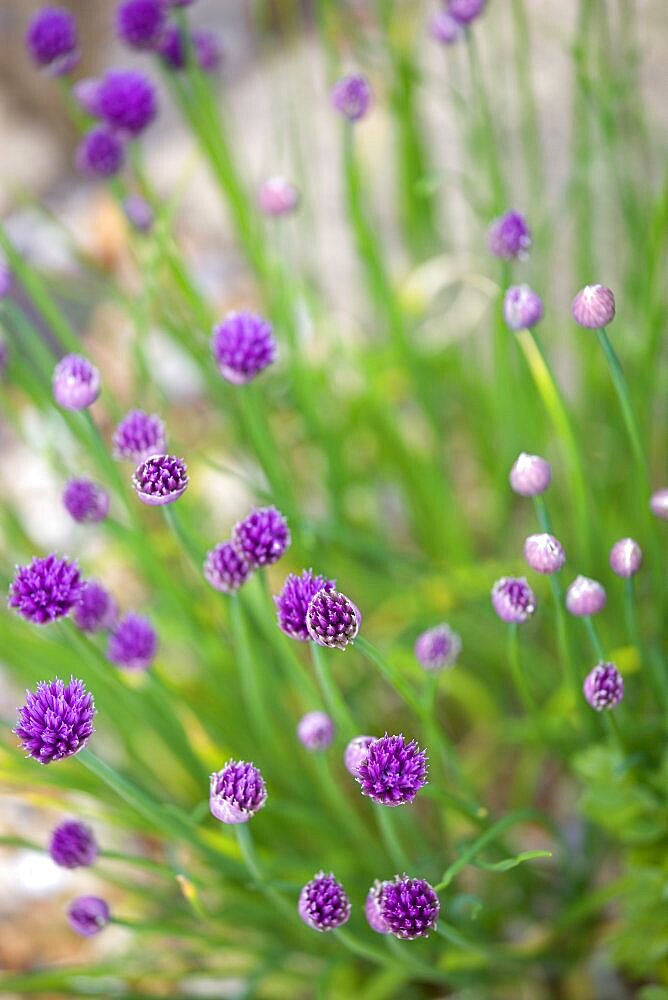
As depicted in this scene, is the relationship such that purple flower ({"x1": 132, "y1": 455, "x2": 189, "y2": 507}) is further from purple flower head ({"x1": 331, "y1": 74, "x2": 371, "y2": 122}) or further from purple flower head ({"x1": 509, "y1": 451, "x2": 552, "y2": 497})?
purple flower head ({"x1": 331, "y1": 74, "x2": 371, "y2": 122})

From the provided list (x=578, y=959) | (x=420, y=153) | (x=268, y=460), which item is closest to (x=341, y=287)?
(x=420, y=153)

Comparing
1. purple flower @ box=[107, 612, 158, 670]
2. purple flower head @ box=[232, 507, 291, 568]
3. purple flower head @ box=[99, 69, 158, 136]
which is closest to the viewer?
purple flower head @ box=[232, 507, 291, 568]

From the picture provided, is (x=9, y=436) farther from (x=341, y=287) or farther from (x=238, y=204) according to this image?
(x=238, y=204)

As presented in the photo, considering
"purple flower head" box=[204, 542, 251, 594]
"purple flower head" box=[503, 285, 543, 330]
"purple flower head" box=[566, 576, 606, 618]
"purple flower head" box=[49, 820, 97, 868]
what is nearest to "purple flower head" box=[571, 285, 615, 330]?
"purple flower head" box=[503, 285, 543, 330]

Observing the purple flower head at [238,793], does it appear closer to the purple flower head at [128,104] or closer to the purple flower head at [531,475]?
the purple flower head at [531,475]

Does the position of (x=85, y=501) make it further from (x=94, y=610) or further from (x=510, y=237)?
(x=510, y=237)

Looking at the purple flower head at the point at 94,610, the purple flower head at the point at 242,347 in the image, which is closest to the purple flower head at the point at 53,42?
the purple flower head at the point at 242,347

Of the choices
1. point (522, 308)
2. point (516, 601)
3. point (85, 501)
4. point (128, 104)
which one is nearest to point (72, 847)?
point (85, 501)
